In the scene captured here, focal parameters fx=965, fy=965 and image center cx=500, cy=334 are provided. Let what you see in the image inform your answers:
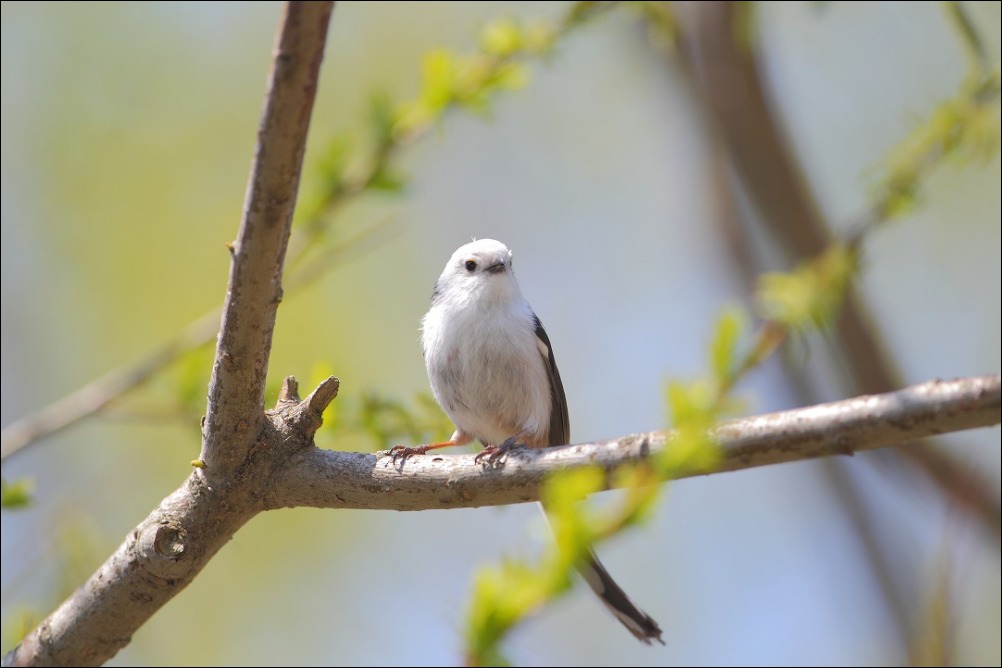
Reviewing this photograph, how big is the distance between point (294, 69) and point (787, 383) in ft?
15.0

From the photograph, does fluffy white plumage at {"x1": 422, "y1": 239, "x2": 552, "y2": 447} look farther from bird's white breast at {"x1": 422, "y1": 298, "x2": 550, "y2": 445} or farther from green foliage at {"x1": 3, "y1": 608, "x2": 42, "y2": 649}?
green foliage at {"x1": 3, "y1": 608, "x2": 42, "y2": 649}

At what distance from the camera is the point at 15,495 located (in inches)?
94.9

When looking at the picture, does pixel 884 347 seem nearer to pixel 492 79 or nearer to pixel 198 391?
pixel 492 79

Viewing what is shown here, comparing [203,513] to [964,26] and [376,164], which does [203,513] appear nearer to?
[376,164]

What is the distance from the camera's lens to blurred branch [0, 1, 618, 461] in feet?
8.79

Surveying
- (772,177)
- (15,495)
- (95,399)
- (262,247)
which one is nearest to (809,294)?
(262,247)

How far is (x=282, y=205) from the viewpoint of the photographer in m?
1.83

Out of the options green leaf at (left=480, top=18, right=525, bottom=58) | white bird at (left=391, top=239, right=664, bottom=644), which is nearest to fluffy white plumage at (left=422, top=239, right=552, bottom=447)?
white bird at (left=391, top=239, right=664, bottom=644)

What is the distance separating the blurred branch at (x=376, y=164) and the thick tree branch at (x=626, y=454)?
70 centimetres

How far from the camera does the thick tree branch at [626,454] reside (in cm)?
151

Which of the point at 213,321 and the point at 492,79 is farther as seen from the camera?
the point at 213,321

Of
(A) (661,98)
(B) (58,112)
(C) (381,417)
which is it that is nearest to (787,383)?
(A) (661,98)

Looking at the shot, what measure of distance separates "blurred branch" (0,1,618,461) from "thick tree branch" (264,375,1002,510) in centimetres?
70

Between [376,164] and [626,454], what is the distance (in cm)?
130
